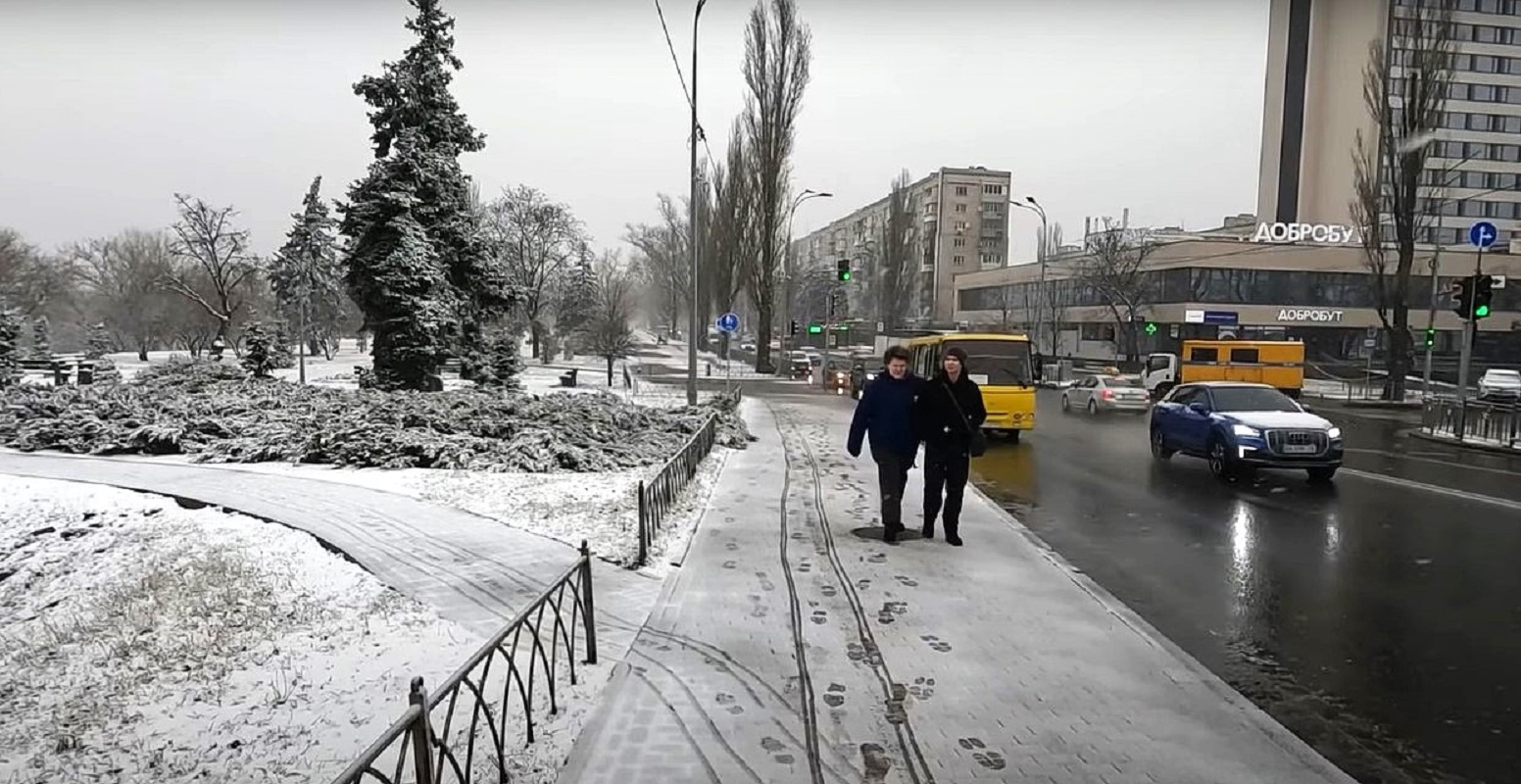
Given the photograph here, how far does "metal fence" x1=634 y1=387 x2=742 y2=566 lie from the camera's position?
7363 mm

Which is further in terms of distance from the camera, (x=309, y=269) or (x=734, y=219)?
(x=309, y=269)

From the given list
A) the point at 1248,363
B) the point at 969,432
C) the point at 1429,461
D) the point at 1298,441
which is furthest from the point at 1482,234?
the point at 969,432

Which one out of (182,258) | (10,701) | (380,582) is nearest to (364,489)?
(380,582)

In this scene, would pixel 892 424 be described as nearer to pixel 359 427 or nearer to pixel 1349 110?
pixel 359 427

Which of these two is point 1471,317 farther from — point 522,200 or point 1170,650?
point 522,200

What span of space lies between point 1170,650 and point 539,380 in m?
31.2

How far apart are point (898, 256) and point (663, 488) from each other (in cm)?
5676

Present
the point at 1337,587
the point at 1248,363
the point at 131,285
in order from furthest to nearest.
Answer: the point at 131,285, the point at 1248,363, the point at 1337,587

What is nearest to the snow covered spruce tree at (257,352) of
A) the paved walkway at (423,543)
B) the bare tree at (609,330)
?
the bare tree at (609,330)

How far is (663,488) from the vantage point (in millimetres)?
8852

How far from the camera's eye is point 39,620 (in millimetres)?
7445

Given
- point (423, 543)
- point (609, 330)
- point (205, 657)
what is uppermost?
point (609, 330)

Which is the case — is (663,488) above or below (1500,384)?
below

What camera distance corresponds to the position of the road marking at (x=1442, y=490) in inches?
443
